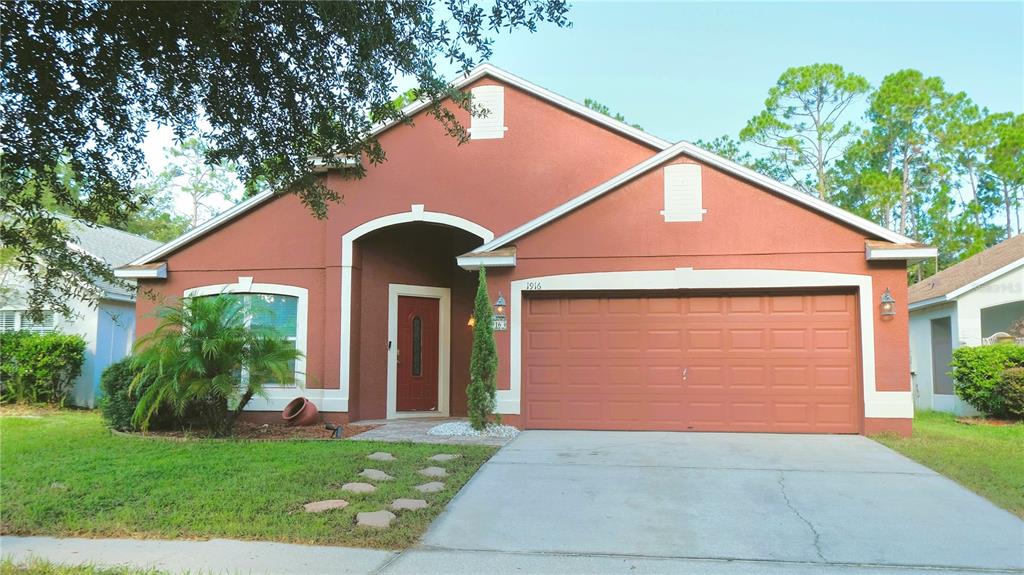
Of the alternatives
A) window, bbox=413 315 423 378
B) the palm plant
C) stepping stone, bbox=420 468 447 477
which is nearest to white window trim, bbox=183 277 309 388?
the palm plant

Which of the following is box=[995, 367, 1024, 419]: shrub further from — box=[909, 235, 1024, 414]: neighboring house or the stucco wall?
the stucco wall

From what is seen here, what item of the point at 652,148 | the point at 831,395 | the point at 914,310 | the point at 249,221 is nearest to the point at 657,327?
the point at 831,395

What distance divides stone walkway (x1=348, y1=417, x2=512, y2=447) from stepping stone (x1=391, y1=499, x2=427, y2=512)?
9.78 ft

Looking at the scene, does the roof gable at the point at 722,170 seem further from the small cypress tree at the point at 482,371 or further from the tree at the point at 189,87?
the tree at the point at 189,87

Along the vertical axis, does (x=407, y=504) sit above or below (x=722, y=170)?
below

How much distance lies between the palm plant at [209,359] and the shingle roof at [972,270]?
1391 cm

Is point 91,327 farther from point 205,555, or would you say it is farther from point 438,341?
point 205,555

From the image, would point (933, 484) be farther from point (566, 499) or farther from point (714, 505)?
point (566, 499)

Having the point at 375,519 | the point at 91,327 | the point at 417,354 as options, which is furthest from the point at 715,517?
the point at 91,327

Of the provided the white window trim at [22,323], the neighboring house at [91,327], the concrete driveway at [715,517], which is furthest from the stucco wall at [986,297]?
the white window trim at [22,323]

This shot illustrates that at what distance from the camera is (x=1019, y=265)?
14.4m

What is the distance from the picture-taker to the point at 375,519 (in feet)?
19.1

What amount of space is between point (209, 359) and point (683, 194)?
7.47 meters

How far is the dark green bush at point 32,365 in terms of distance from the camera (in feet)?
47.5
